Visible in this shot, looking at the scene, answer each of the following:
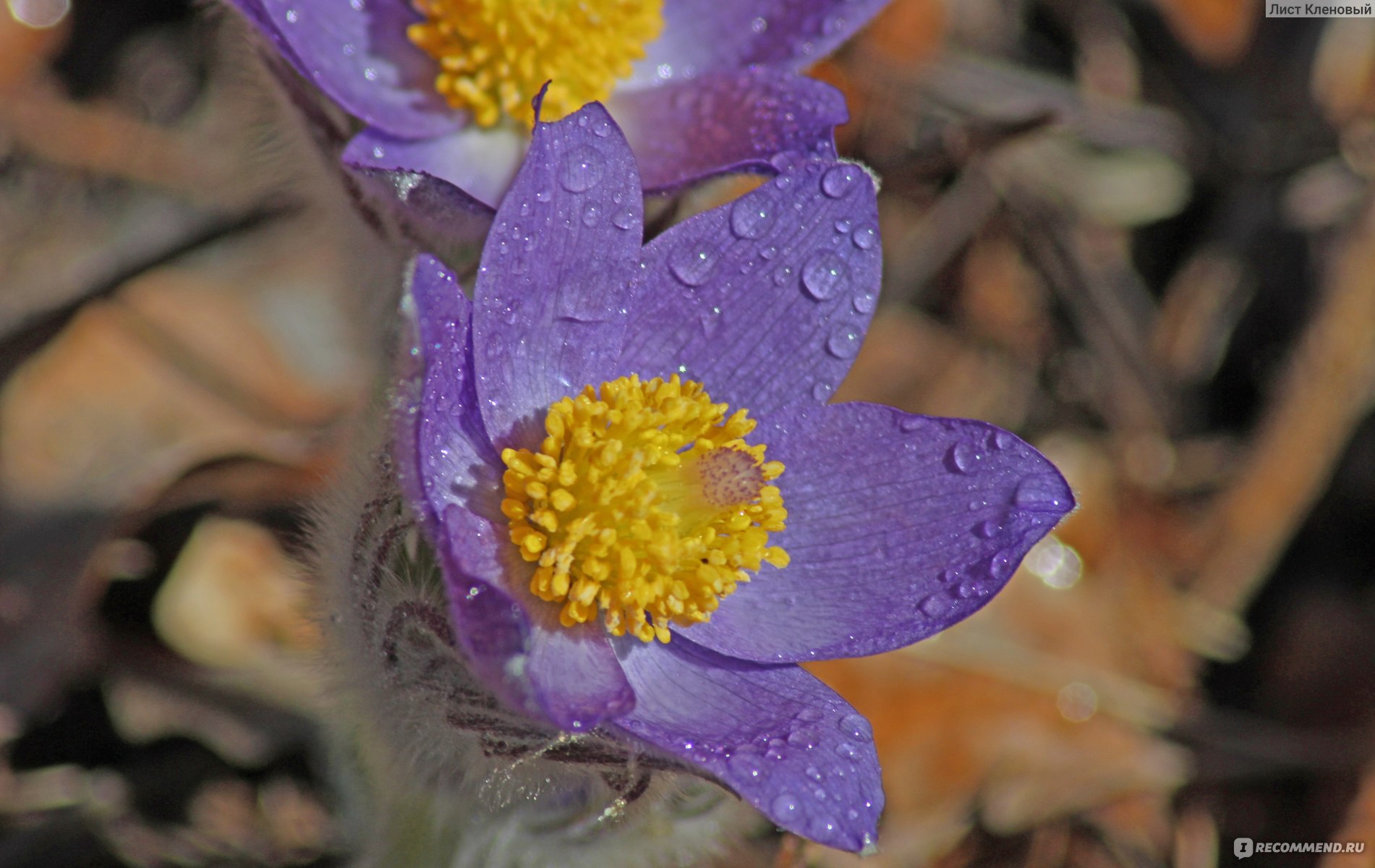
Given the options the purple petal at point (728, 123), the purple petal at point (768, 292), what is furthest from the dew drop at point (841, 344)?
the purple petal at point (728, 123)

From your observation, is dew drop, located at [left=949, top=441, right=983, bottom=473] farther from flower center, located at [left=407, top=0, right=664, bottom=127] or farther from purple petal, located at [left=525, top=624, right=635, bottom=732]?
flower center, located at [left=407, top=0, right=664, bottom=127]

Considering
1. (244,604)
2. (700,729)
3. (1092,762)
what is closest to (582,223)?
(700,729)

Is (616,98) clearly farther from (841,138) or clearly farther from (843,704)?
(841,138)

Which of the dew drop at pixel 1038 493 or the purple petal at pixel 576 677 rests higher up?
the purple petal at pixel 576 677

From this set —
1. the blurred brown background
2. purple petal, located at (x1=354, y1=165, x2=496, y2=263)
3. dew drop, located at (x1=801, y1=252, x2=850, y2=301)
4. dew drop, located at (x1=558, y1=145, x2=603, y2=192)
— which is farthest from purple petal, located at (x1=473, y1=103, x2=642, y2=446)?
the blurred brown background

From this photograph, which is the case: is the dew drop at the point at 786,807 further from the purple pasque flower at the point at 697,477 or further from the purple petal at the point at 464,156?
the purple petal at the point at 464,156

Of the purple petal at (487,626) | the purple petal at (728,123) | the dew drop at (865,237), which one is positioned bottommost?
the dew drop at (865,237)

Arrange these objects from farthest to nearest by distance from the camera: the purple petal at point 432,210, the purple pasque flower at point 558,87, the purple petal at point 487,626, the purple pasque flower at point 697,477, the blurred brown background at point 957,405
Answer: the blurred brown background at point 957,405
the purple pasque flower at point 558,87
the purple petal at point 432,210
the purple pasque flower at point 697,477
the purple petal at point 487,626

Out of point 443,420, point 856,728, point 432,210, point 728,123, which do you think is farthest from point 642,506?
point 728,123
